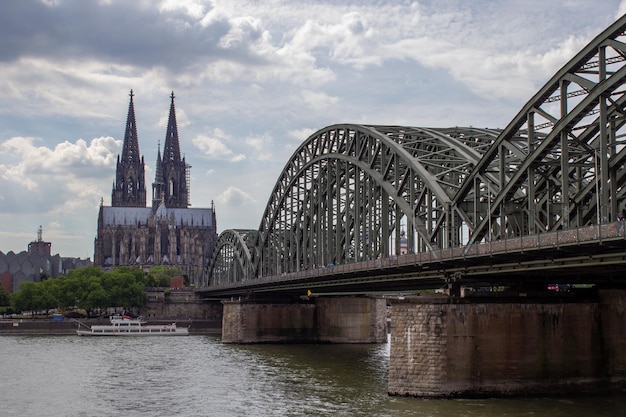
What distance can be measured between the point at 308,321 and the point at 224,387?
168 feet

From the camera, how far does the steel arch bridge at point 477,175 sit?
47.7 meters

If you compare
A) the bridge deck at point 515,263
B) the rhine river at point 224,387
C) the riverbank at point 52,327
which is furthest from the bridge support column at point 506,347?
the riverbank at point 52,327

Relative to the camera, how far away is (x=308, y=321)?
113812 mm

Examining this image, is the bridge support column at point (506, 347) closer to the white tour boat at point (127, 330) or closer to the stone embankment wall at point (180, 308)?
the white tour boat at point (127, 330)

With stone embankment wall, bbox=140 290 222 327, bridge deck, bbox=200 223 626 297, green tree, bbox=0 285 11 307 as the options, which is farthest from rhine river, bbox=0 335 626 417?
green tree, bbox=0 285 11 307

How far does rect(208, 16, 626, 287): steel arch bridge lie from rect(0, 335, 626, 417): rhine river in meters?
9.37

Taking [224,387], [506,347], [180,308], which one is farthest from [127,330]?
[506,347]

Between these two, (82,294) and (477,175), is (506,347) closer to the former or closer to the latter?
(477,175)

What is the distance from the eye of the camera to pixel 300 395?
5709 cm

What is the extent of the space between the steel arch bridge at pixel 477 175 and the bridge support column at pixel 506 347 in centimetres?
432

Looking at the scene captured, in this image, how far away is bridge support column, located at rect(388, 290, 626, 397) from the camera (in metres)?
50.5

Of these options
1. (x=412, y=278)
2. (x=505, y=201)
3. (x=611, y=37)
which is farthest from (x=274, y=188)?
(x=611, y=37)

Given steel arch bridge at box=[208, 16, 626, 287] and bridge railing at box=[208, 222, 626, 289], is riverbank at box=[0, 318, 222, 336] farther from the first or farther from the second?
bridge railing at box=[208, 222, 626, 289]

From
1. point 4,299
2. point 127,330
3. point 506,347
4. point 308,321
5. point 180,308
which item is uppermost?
point 4,299
